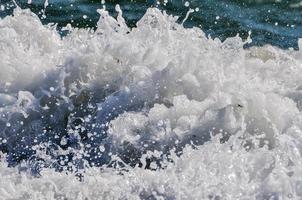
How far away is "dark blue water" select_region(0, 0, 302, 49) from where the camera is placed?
9281 mm

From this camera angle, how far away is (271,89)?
6578 mm

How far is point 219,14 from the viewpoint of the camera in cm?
965

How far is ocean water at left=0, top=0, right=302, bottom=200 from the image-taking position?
530 centimetres

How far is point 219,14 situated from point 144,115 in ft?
11.8

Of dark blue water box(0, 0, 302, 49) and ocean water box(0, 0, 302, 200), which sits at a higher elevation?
dark blue water box(0, 0, 302, 49)

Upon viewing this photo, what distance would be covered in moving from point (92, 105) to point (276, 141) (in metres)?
1.78

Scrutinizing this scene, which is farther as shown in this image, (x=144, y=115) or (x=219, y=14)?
(x=219, y=14)

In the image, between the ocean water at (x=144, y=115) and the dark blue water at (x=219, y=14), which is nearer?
the ocean water at (x=144, y=115)

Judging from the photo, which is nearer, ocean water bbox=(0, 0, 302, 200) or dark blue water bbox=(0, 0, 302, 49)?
ocean water bbox=(0, 0, 302, 200)

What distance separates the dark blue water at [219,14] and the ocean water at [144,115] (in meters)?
1.45

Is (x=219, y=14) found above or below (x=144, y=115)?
above

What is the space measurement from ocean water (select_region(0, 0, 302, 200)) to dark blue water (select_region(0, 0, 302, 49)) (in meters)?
1.45

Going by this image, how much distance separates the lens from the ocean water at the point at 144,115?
17.4 feet

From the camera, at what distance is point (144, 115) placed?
6414 mm
